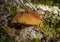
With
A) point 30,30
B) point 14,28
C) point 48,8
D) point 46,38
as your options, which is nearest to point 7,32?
point 14,28

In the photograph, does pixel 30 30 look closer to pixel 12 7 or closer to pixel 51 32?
pixel 51 32

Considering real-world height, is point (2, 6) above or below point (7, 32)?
above

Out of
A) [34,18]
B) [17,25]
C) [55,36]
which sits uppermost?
[34,18]

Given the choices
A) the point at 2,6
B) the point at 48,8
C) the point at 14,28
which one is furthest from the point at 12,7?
the point at 48,8

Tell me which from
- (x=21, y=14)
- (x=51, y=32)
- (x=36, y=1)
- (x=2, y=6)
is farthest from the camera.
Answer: (x=36, y=1)

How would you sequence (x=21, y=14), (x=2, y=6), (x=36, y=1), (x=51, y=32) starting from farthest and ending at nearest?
(x=36, y=1) < (x=2, y=6) < (x=51, y=32) < (x=21, y=14)

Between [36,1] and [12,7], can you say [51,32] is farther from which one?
[36,1]

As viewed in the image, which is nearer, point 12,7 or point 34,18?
point 34,18

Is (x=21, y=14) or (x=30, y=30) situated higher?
(x=21, y=14)

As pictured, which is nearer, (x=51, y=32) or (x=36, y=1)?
(x=51, y=32)
